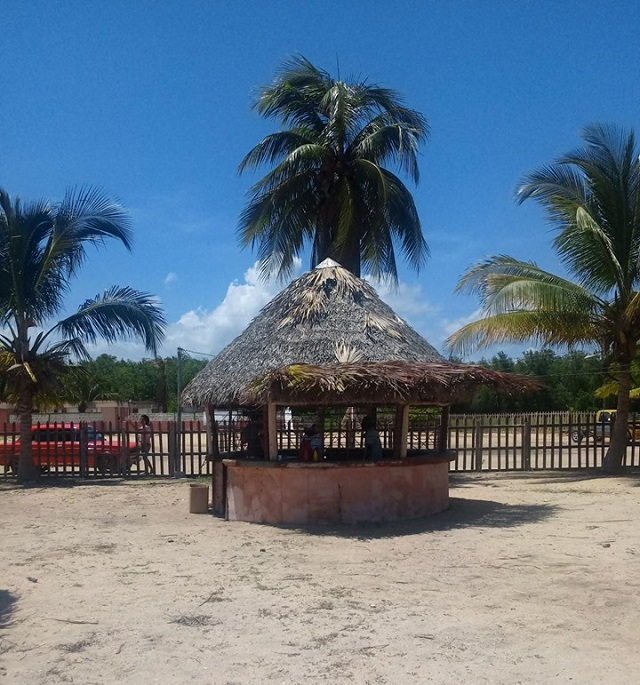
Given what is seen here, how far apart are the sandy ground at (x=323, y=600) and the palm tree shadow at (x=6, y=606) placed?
27 mm

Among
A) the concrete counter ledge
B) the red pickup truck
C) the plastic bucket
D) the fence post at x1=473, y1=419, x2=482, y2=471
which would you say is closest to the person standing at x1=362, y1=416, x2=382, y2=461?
the concrete counter ledge

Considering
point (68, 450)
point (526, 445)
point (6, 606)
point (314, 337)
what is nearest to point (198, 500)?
point (314, 337)

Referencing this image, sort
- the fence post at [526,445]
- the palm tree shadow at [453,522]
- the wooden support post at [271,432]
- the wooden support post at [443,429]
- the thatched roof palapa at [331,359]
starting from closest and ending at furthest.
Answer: the thatched roof palapa at [331,359] → the palm tree shadow at [453,522] → the wooden support post at [271,432] → the wooden support post at [443,429] → the fence post at [526,445]

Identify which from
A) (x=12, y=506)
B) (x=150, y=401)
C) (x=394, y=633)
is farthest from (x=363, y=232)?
(x=150, y=401)

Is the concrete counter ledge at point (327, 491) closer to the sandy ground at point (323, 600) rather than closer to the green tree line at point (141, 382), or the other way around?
the sandy ground at point (323, 600)

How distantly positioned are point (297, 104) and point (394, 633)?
15975 millimetres

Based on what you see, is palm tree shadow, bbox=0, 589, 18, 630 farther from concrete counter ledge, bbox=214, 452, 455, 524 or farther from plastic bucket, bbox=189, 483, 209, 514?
plastic bucket, bbox=189, 483, 209, 514

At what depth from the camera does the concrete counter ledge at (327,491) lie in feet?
37.9

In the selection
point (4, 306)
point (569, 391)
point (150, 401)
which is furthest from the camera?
point (150, 401)

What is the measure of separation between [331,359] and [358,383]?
120 centimetres

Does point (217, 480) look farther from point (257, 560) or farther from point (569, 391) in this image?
point (569, 391)

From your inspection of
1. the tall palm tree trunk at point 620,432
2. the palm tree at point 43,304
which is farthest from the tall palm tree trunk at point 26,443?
the tall palm tree trunk at point 620,432

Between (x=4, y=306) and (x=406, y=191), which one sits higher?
(x=406, y=191)

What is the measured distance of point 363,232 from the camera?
65.5ft
